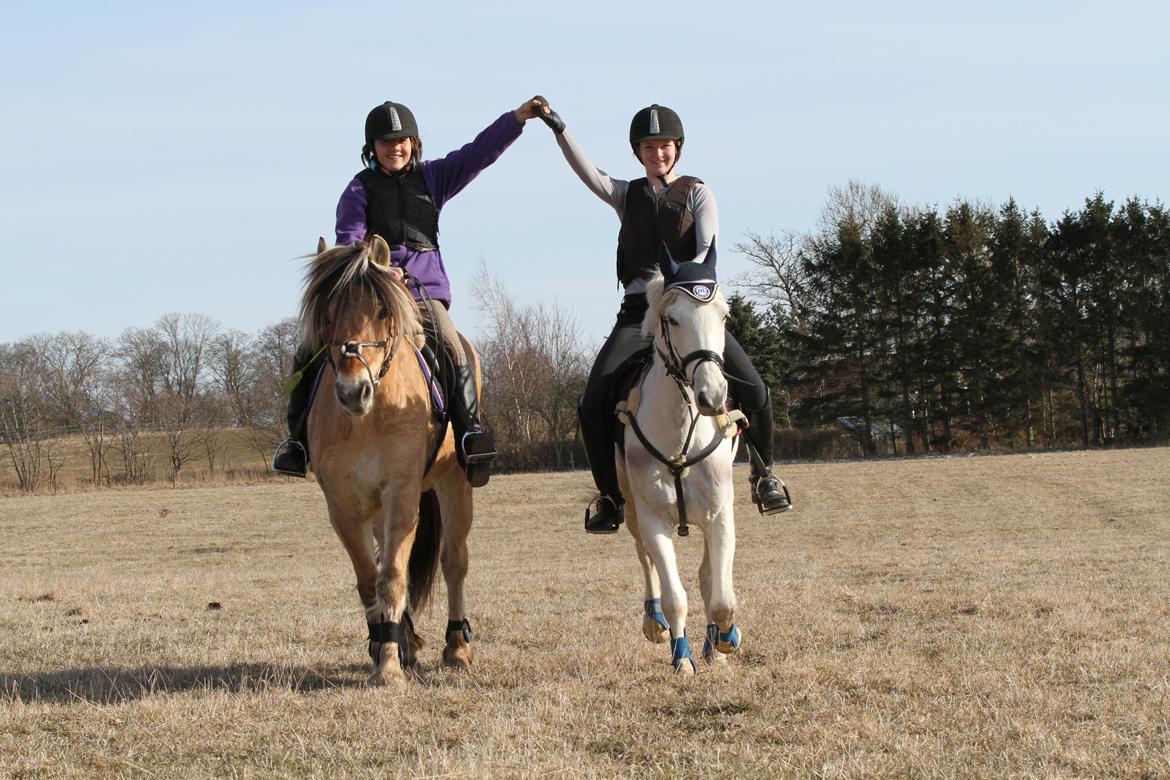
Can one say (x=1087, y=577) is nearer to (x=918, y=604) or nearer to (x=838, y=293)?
(x=918, y=604)

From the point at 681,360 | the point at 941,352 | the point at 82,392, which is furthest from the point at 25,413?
the point at 681,360

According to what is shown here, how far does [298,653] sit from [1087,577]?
8.10 metres

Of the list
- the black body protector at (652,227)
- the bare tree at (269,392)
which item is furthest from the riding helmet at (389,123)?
the bare tree at (269,392)

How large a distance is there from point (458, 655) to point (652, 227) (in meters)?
3.22

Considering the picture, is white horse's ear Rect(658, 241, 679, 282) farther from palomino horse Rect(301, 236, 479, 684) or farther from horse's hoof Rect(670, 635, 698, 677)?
horse's hoof Rect(670, 635, 698, 677)

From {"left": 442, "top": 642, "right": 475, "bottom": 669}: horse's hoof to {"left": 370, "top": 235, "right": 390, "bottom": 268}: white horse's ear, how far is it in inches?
105

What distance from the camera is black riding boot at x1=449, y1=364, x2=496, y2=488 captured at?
739 cm

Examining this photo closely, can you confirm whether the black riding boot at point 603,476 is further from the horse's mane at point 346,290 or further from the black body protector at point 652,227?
the horse's mane at point 346,290

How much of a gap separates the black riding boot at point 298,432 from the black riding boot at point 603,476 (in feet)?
6.03

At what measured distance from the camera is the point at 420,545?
8.23m

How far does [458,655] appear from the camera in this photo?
754 centimetres

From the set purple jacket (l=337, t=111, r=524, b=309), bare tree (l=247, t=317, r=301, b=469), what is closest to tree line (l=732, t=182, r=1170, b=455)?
bare tree (l=247, t=317, r=301, b=469)

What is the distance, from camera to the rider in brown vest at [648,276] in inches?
295

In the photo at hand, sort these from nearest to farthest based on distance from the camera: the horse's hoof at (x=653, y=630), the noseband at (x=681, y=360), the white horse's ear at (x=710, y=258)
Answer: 1. the noseband at (x=681, y=360)
2. the white horse's ear at (x=710, y=258)
3. the horse's hoof at (x=653, y=630)
